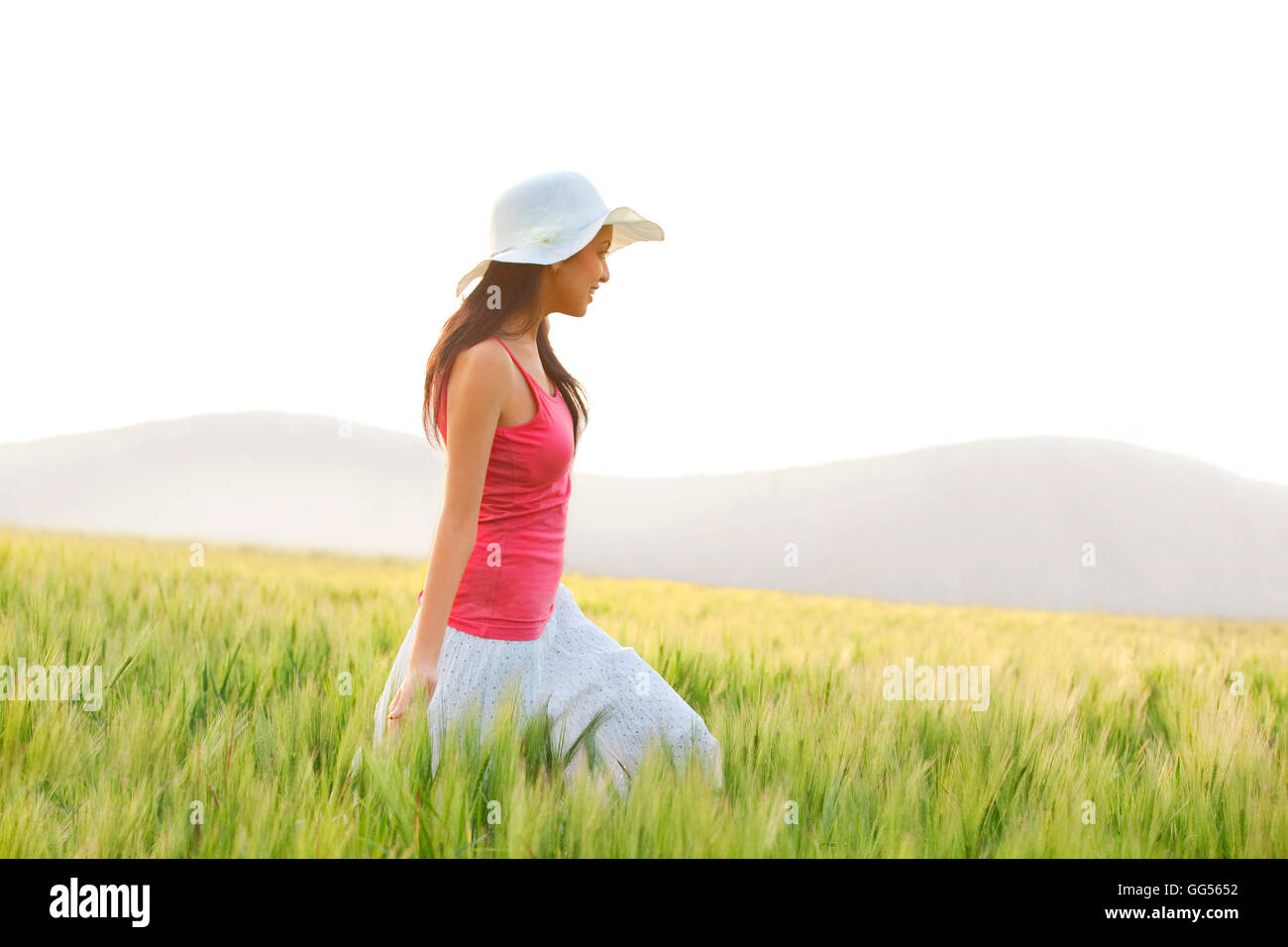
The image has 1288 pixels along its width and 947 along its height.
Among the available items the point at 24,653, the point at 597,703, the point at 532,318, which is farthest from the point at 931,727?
the point at 24,653

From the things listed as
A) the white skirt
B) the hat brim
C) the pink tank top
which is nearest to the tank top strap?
the pink tank top

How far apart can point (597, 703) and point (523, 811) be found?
469mm

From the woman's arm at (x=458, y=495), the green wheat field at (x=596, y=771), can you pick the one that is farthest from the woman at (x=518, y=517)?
the green wheat field at (x=596, y=771)

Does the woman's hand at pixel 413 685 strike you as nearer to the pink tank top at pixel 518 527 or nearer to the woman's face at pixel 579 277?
the pink tank top at pixel 518 527

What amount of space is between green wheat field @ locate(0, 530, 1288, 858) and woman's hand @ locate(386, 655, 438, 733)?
95 mm

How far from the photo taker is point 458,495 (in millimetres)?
1788

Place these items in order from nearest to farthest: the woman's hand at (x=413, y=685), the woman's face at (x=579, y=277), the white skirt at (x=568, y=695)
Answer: the woman's hand at (x=413, y=685)
the white skirt at (x=568, y=695)
the woman's face at (x=579, y=277)

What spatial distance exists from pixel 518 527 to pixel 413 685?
403mm

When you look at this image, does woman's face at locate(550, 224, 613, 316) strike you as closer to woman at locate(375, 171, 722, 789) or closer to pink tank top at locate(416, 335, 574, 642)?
woman at locate(375, 171, 722, 789)

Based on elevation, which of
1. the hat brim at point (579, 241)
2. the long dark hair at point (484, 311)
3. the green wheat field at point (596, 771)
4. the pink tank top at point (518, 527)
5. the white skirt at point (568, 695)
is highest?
the hat brim at point (579, 241)

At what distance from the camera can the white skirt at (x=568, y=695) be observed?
1.88m

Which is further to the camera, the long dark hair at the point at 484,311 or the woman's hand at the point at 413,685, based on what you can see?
the long dark hair at the point at 484,311
